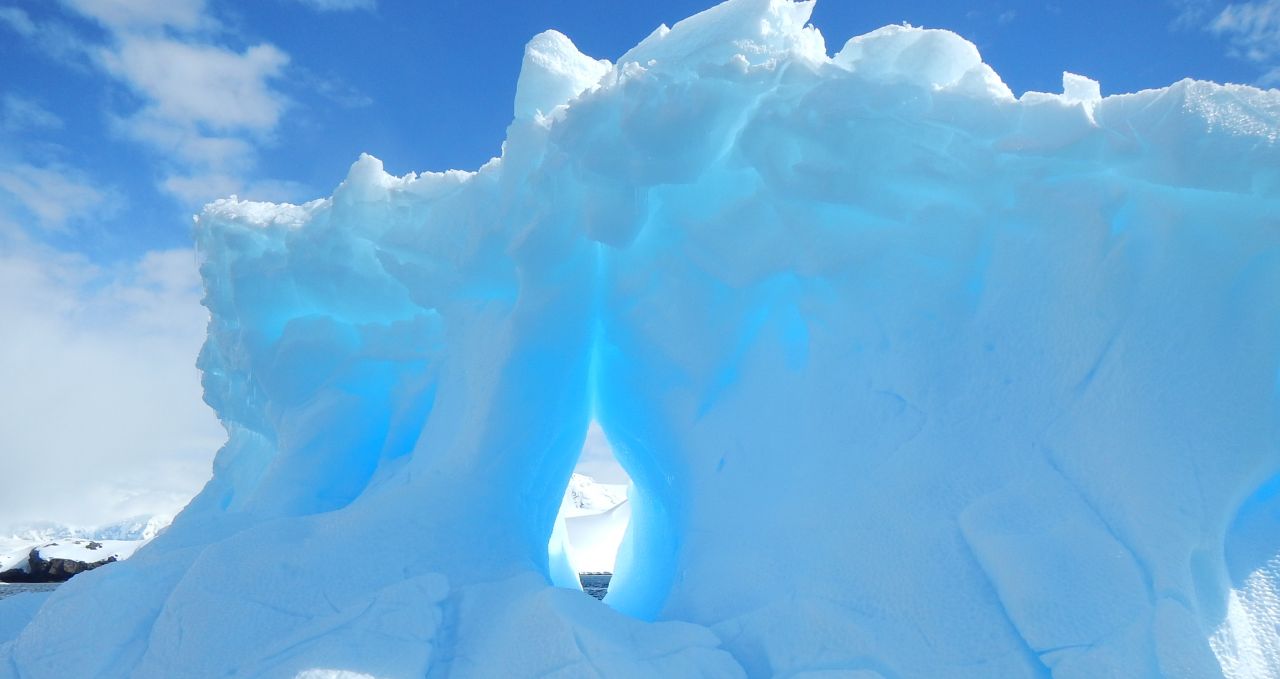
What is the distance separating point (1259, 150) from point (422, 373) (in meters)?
6.01

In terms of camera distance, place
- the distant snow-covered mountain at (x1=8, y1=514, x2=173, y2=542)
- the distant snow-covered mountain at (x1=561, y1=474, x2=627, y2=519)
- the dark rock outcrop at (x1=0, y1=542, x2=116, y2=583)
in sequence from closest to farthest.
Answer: the dark rock outcrop at (x1=0, y1=542, x2=116, y2=583) → the distant snow-covered mountain at (x1=561, y1=474, x2=627, y2=519) → the distant snow-covered mountain at (x1=8, y1=514, x2=173, y2=542)

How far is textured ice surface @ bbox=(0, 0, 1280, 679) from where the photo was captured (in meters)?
4.11

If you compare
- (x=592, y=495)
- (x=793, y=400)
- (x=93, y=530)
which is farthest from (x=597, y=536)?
(x=93, y=530)

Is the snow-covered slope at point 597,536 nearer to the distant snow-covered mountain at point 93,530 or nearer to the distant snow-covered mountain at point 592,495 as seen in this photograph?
the distant snow-covered mountain at point 592,495

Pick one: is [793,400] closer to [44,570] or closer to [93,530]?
[44,570]

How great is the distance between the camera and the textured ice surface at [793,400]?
13.5ft

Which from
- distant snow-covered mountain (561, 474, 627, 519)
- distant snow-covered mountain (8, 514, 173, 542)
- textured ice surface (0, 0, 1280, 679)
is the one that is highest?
distant snow-covered mountain (8, 514, 173, 542)

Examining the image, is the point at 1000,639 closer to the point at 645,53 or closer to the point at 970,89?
the point at 970,89

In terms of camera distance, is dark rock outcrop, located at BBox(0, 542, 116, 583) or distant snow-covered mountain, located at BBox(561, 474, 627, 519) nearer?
dark rock outcrop, located at BBox(0, 542, 116, 583)

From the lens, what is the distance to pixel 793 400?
5.58 metres

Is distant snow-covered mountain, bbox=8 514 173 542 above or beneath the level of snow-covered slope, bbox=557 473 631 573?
above

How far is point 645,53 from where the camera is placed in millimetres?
6488

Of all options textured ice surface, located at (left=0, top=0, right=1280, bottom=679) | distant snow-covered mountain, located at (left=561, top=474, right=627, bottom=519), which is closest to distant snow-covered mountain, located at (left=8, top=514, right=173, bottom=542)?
distant snow-covered mountain, located at (left=561, top=474, right=627, bottom=519)

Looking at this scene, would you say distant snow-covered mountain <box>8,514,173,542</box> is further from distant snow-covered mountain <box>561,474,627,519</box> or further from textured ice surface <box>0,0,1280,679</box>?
textured ice surface <box>0,0,1280,679</box>
